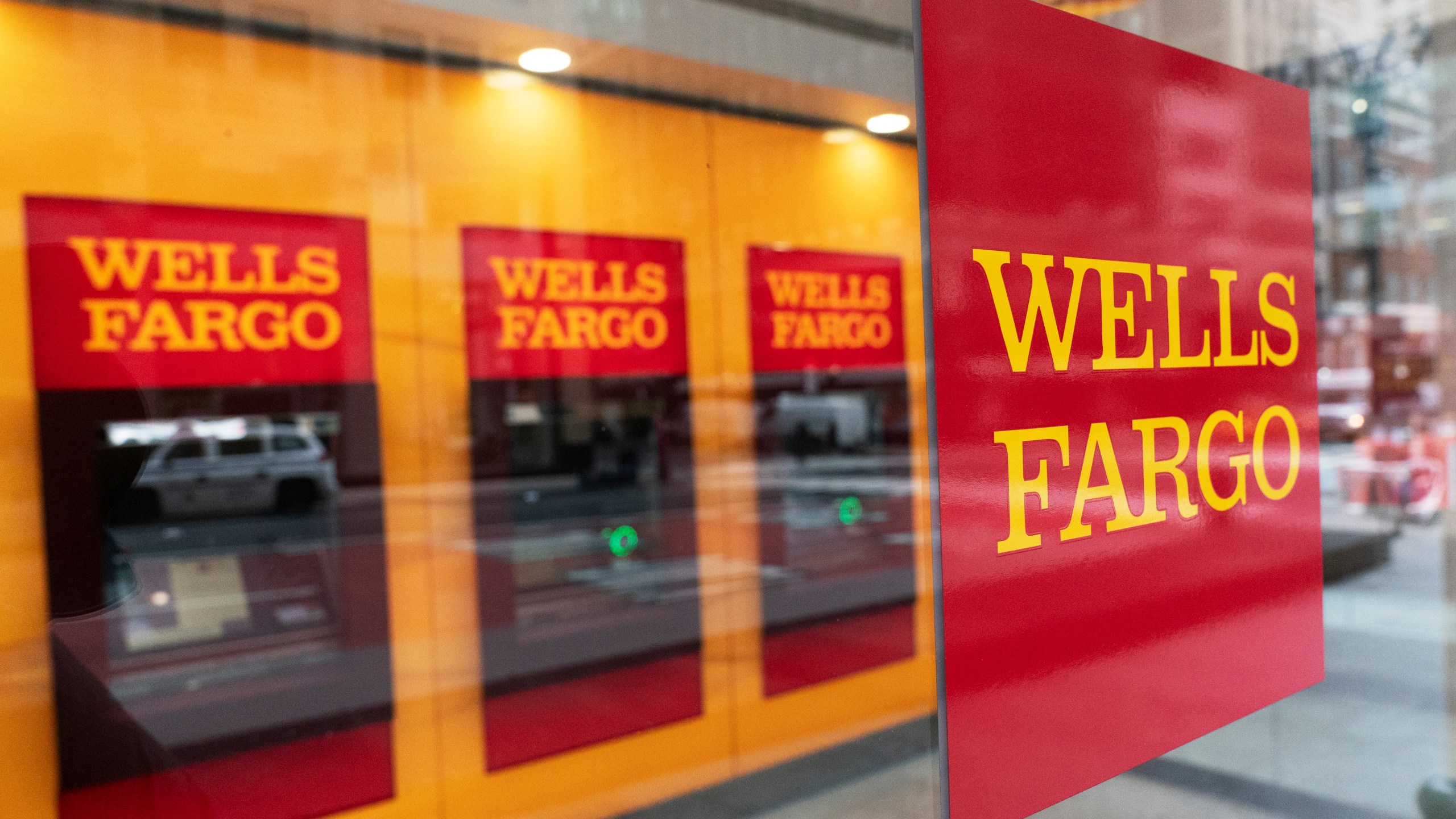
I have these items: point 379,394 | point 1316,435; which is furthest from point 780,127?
point 1316,435

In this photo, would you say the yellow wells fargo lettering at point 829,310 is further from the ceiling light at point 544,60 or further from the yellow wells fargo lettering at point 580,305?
the ceiling light at point 544,60

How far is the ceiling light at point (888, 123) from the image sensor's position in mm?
4734

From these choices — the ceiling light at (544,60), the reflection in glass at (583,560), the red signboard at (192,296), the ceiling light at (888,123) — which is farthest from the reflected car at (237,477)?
the ceiling light at (888,123)

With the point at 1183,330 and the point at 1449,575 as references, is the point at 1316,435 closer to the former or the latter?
the point at 1183,330

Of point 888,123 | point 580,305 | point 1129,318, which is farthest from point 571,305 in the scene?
point 1129,318

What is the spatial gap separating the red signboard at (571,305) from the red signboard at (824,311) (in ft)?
1.47

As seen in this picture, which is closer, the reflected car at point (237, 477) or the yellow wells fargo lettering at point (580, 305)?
the reflected car at point (237, 477)

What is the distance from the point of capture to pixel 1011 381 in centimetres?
104

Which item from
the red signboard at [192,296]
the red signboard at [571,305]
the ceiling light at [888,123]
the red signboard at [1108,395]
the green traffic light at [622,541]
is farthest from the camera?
the ceiling light at [888,123]

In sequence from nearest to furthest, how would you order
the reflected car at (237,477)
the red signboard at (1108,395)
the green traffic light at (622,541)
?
the red signboard at (1108,395)
the reflected car at (237,477)
the green traffic light at (622,541)

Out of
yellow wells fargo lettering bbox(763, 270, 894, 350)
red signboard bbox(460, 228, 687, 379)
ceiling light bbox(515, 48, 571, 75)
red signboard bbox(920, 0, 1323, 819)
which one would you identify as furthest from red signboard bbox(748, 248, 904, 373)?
red signboard bbox(920, 0, 1323, 819)

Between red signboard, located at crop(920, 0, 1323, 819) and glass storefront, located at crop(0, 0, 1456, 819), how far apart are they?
749 mm

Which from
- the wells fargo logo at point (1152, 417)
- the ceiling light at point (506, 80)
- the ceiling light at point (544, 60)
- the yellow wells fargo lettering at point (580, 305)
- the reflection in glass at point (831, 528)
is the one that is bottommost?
the reflection in glass at point (831, 528)

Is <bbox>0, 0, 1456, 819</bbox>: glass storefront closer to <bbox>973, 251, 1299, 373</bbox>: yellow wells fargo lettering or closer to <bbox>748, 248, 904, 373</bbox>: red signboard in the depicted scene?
<bbox>748, 248, 904, 373</bbox>: red signboard
